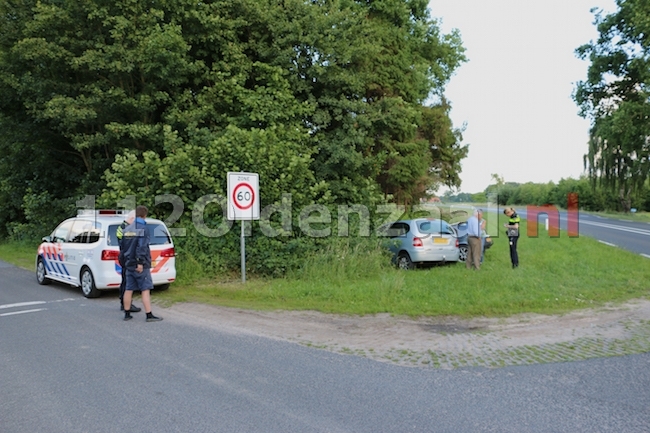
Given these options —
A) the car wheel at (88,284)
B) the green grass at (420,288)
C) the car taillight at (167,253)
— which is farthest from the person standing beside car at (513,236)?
the car wheel at (88,284)

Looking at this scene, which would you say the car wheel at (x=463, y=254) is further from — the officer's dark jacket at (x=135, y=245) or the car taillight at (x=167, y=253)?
the officer's dark jacket at (x=135, y=245)

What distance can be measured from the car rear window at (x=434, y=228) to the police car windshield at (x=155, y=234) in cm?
718

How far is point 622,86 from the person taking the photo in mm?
35844

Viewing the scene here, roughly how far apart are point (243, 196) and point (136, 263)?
383 cm

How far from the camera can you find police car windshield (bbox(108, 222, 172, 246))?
10281mm

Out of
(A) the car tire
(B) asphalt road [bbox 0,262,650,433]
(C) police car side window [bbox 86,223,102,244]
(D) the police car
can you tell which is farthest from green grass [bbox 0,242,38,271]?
(B) asphalt road [bbox 0,262,650,433]

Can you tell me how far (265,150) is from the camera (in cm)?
1364

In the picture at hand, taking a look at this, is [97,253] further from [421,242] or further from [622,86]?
[622,86]

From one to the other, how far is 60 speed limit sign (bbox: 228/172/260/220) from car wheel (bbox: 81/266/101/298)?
3.23 m

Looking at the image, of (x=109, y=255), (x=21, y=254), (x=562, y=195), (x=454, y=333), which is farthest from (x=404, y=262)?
(x=562, y=195)

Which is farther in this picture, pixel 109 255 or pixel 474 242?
pixel 474 242

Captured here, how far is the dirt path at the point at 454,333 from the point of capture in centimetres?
630

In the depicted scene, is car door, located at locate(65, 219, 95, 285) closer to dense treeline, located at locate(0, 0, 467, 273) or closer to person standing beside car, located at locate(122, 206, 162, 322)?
person standing beside car, located at locate(122, 206, 162, 322)

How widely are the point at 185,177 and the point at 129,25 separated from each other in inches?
225
